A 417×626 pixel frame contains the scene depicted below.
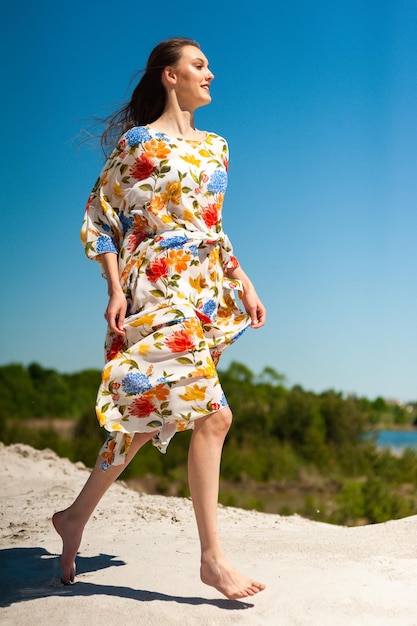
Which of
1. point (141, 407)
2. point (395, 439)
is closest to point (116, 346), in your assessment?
point (141, 407)

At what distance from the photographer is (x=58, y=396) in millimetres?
14703

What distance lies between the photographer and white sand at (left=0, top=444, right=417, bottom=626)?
2.29 m

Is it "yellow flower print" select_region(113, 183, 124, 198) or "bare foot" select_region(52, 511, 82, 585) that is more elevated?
"yellow flower print" select_region(113, 183, 124, 198)

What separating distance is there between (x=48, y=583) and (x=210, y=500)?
771 millimetres

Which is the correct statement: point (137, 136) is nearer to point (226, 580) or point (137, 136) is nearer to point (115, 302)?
point (115, 302)

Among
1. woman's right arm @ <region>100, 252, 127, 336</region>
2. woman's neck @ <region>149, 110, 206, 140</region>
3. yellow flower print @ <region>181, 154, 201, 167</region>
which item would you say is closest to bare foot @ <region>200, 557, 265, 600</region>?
woman's right arm @ <region>100, 252, 127, 336</region>

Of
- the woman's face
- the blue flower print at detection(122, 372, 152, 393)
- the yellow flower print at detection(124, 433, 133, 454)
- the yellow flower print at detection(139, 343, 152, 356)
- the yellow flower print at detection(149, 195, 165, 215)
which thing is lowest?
the yellow flower print at detection(124, 433, 133, 454)

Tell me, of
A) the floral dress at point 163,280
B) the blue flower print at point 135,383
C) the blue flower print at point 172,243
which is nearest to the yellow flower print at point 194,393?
the floral dress at point 163,280

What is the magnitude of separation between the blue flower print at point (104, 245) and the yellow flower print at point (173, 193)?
0.22 meters

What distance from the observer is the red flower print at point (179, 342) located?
2.34 metres

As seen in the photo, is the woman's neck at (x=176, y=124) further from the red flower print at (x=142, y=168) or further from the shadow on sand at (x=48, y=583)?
the shadow on sand at (x=48, y=583)

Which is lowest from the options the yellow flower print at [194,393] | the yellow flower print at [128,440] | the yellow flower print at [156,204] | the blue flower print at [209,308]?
the yellow flower print at [128,440]

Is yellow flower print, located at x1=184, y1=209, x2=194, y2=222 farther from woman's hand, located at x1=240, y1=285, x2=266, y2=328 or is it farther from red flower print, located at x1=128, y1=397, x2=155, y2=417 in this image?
red flower print, located at x1=128, y1=397, x2=155, y2=417

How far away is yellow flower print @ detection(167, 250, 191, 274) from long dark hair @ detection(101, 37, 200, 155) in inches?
22.0
